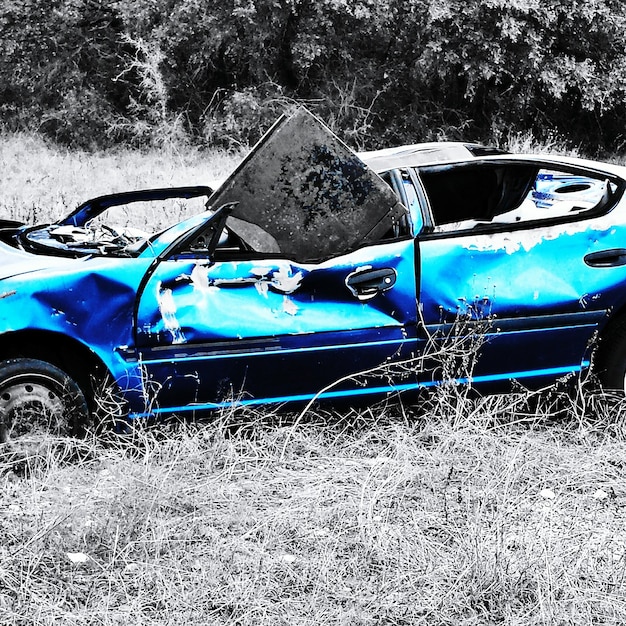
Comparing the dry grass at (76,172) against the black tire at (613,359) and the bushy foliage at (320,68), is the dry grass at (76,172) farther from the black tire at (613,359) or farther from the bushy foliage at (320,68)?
the black tire at (613,359)

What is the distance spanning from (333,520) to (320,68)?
1315cm

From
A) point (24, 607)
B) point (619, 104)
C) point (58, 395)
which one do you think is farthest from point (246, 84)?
point (24, 607)

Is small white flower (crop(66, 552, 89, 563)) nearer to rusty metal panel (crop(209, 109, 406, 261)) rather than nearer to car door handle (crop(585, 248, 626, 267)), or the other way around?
rusty metal panel (crop(209, 109, 406, 261))

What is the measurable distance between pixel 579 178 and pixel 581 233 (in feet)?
2.94

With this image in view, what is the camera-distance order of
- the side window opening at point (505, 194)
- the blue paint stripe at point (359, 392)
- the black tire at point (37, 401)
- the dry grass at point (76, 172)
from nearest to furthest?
the black tire at point (37, 401), the blue paint stripe at point (359, 392), the side window opening at point (505, 194), the dry grass at point (76, 172)

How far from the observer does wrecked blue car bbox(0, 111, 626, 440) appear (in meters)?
4.10

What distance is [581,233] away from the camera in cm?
439

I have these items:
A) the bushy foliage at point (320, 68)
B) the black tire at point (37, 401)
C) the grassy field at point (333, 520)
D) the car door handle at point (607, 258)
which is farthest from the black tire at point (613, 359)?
the bushy foliage at point (320, 68)

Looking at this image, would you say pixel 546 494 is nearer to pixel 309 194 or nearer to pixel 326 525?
pixel 326 525

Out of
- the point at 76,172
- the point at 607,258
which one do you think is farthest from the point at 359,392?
the point at 76,172

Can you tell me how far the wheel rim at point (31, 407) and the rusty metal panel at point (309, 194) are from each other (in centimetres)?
109

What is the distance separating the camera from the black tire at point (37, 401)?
4.03 metres

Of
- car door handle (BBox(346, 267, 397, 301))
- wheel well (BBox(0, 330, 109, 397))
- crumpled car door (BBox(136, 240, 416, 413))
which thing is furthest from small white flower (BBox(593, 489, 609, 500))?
wheel well (BBox(0, 330, 109, 397))

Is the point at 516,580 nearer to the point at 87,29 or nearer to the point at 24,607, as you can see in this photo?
the point at 24,607
